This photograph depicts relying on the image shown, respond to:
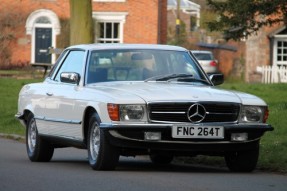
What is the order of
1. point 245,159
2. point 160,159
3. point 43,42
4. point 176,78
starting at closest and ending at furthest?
point 245,159
point 176,78
point 160,159
point 43,42

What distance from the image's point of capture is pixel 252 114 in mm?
12375

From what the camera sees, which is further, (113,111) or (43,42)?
(43,42)

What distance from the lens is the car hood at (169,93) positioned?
12.0 meters

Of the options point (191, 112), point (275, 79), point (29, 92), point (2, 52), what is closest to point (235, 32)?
point (29, 92)

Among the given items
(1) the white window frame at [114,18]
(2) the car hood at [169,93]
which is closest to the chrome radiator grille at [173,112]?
(2) the car hood at [169,93]

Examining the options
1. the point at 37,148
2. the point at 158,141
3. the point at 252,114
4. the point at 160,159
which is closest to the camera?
the point at 158,141

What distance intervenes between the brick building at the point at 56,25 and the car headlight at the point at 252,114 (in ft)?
141

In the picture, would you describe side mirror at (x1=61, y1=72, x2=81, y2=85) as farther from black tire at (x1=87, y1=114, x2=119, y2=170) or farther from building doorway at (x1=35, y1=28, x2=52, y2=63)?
building doorway at (x1=35, y1=28, x2=52, y2=63)

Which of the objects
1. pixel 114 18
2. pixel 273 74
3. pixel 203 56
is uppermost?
pixel 114 18

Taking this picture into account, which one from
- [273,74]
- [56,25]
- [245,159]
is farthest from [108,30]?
[245,159]

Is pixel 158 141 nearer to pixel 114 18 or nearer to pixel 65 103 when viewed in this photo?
pixel 65 103

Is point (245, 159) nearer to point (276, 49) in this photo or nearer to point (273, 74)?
point (273, 74)

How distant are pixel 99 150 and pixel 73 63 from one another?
2254 millimetres

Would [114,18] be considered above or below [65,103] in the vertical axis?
above
